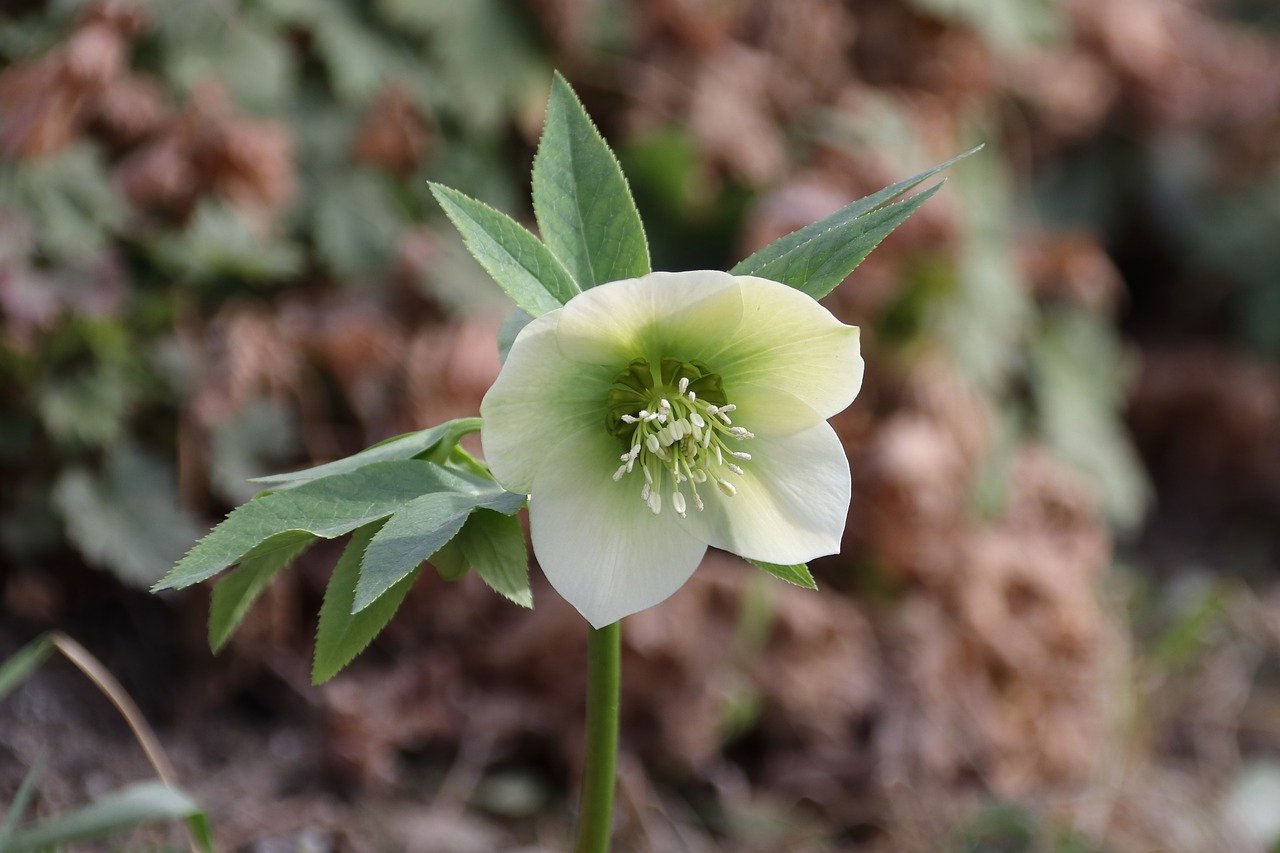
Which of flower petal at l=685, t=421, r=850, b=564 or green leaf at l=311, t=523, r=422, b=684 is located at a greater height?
green leaf at l=311, t=523, r=422, b=684

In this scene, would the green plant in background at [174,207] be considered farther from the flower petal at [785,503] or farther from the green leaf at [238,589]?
the flower petal at [785,503]

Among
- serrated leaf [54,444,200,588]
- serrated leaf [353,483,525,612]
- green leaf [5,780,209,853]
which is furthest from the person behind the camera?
serrated leaf [54,444,200,588]

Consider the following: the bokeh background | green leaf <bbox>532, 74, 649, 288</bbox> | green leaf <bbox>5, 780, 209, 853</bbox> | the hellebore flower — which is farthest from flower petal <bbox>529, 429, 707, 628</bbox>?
the bokeh background

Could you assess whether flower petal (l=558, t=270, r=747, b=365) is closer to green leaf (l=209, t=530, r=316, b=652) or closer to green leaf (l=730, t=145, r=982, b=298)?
green leaf (l=730, t=145, r=982, b=298)

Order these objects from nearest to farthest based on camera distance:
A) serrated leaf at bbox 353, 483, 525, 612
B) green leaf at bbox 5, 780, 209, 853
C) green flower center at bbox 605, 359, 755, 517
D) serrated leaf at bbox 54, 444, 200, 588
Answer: serrated leaf at bbox 353, 483, 525, 612, green flower center at bbox 605, 359, 755, 517, green leaf at bbox 5, 780, 209, 853, serrated leaf at bbox 54, 444, 200, 588

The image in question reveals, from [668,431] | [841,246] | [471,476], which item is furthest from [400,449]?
[841,246]

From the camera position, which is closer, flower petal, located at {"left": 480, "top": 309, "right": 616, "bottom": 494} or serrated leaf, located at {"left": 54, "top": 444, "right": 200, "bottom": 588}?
flower petal, located at {"left": 480, "top": 309, "right": 616, "bottom": 494}

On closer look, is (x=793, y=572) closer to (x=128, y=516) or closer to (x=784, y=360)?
(x=784, y=360)

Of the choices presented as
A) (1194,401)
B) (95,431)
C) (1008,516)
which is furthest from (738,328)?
(1194,401)
